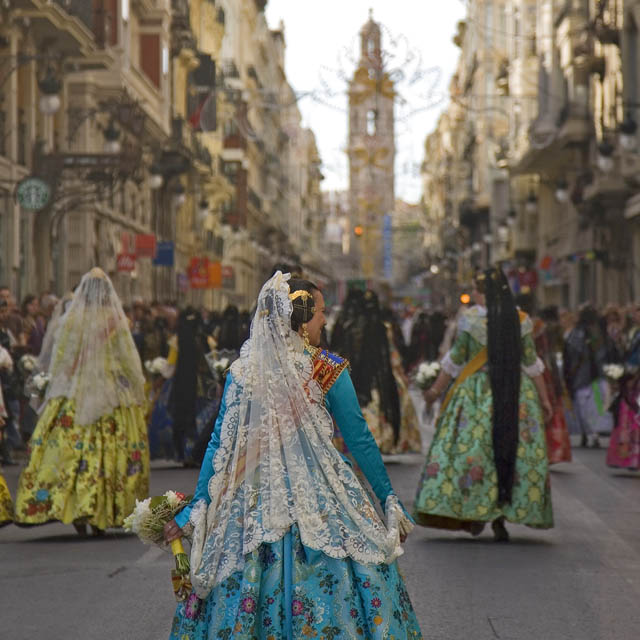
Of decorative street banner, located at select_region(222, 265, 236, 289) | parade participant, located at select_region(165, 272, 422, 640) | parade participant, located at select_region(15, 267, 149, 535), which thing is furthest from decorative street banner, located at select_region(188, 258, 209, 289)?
parade participant, located at select_region(165, 272, 422, 640)

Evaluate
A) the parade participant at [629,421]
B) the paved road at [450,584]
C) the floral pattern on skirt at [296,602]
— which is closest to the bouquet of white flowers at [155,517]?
the floral pattern on skirt at [296,602]

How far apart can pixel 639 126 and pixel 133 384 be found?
26.2 m

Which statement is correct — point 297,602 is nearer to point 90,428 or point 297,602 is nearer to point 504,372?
point 504,372

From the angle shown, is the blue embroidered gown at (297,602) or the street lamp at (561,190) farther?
the street lamp at (561,190)

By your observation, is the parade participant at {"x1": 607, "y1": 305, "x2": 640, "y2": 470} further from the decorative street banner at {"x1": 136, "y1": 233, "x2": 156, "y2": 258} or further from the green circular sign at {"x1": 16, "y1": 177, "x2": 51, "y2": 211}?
the decorative street banner at {"x1": 136, "y1": 233, "x2": 156, "y2": 258}

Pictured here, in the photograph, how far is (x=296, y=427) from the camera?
17.4 ft

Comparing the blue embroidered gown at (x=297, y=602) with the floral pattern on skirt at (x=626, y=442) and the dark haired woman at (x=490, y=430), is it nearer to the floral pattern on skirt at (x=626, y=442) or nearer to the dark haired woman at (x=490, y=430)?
the dark haired woman at (x=490, y=430)

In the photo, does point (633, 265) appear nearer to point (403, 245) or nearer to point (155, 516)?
point (155, 516)

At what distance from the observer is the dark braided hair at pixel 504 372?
1002cm

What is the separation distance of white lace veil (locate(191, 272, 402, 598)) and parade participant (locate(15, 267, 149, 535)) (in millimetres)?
5280

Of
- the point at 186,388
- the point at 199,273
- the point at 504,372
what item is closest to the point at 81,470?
the point at 504,372

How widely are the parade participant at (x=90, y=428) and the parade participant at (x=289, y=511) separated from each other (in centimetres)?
522

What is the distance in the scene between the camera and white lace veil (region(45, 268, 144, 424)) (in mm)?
10664

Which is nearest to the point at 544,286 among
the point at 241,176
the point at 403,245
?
the point at 241,176
